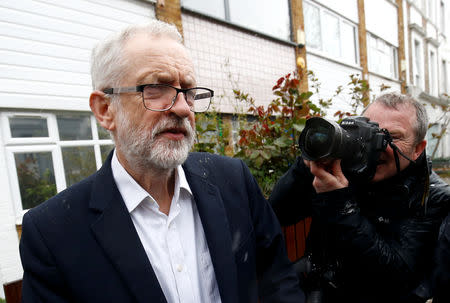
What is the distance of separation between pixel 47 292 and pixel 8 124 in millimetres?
2924

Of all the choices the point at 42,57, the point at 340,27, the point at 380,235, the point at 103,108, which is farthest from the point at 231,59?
the point at 340,27

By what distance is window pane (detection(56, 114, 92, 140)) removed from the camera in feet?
12.2

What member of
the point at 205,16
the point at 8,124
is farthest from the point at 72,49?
the point at 205,16

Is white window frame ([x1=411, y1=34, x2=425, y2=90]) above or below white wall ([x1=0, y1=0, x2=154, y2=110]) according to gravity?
above

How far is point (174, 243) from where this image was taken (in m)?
1.21

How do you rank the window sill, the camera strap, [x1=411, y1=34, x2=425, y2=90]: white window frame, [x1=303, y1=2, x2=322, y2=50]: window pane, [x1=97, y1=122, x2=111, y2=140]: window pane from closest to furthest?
the camera strap
[x1=97, y1=122, x2=111, y2=140]: window pane
the window sill
[x1=303, y1=2, x2=322, y2=50]: window pane
[x1=411, y1=34, x2=425, y2=90]: white window frame

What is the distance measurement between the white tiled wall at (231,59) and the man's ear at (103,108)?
3.08 m

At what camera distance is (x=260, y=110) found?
283 centimetres

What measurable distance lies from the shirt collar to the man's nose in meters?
0.31

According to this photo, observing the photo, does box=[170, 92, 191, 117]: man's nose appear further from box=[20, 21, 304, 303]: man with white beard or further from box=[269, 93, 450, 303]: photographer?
box=[269, 93, 450, 303]: photographer

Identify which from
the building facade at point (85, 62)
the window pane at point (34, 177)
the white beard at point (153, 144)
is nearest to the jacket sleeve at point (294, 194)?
the white beard at point (153, 144)

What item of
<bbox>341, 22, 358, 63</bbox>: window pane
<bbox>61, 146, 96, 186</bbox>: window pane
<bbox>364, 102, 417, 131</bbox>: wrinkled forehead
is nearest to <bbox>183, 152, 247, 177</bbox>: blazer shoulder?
<bbox>364, 102, 417, 131</bbox>: wrinkled forehead

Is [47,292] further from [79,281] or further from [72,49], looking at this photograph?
[72,49]

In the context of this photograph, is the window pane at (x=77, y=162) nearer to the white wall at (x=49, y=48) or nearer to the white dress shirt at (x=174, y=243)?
the white wall at (x=49, y=48)
